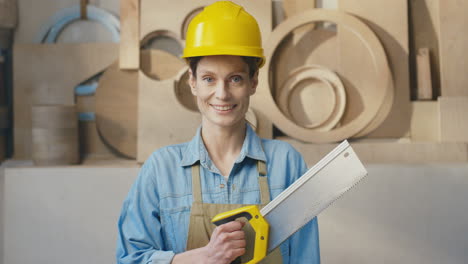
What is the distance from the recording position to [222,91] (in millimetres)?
993

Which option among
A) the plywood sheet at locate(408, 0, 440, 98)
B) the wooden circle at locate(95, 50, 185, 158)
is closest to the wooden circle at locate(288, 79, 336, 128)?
the plywood sheet at locate(408, 0, 440, 98)

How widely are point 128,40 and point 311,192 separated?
4.91 feet

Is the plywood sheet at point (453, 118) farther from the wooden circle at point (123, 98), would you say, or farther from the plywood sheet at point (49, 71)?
the plywood sheet at point (49, 71)

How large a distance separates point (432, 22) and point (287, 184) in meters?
1.59

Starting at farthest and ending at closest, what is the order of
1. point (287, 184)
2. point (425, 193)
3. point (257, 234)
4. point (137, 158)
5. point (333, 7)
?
point (333, 7) → point (137, 158) → point (425, 193) → point (287, 184) → point (257, 234)

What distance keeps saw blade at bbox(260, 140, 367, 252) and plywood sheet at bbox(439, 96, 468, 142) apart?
133 cm

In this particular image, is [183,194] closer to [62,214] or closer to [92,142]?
[62,214]

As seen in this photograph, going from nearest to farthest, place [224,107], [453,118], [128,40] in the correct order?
[224,107]
[453,118]
[128,40]

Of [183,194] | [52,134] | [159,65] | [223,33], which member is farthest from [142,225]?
[159,65]

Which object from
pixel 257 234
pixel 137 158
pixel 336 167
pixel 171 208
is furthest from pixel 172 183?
pixel 137 158

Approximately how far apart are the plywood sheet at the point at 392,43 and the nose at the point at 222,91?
1.30 metres

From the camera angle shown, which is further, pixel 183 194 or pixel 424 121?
pixel 424 121

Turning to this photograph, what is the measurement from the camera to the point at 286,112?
2180 mm

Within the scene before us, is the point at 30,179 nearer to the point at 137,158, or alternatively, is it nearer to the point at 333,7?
the point at 137,158
